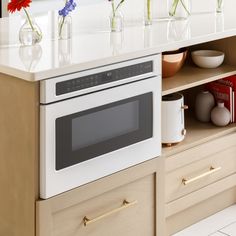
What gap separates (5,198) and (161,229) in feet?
2.55

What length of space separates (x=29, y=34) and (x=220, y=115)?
1127mm

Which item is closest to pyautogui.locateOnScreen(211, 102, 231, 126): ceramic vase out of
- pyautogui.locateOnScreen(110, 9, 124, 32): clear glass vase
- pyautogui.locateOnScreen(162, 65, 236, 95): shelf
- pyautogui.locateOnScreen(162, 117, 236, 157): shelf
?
pyautogui.locateOnScreen(162, 117, 236, 157): shelf

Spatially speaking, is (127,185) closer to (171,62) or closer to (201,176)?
(201,176)

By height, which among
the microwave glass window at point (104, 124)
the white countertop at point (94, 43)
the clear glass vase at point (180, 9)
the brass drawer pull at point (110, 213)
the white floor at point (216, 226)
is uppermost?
the clear glass vase at point (180, 9)

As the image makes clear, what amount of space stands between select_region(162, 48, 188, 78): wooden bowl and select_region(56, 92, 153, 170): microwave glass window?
0.34m

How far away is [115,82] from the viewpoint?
2.95m

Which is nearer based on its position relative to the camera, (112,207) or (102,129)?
(102,129)

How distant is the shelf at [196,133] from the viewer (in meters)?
3.41

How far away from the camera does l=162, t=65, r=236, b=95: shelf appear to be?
3373 mm

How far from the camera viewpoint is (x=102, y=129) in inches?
118

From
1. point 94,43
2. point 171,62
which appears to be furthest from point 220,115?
point 94,43

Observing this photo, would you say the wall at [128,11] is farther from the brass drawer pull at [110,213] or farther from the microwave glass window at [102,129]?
the brass drawer pull at [110,213]

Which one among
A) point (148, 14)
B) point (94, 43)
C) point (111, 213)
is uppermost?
point (148, 14)

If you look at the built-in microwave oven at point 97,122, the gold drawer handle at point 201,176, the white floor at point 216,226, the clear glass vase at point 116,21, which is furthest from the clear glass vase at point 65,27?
the white floor at point 216,226
